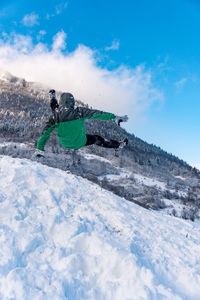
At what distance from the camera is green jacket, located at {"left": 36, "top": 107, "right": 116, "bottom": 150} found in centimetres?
1331

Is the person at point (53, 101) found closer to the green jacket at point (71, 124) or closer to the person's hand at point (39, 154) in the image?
the green jacket at point (71, 124)

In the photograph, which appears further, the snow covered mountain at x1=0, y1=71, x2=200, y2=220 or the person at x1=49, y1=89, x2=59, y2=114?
the snow covered mountain at x1=0, y1=71, x2=200, y2=220

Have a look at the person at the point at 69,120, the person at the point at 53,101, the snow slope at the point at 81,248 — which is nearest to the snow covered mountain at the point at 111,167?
the person at the point at 69,120

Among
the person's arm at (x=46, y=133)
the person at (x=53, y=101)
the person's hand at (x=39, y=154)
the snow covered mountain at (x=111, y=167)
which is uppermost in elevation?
the person at (x=53, y=101)

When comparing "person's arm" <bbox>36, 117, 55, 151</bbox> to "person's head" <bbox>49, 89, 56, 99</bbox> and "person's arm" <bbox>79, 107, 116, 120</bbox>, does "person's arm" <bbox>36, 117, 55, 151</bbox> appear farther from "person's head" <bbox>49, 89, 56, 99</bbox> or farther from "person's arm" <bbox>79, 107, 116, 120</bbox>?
"person's arm" <bbox>79, 107, 116, 120</bbox>

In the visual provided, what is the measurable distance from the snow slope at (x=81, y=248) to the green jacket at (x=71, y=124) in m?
1.38

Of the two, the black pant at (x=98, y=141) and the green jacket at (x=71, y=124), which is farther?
the black pant at (x=98, y=141)

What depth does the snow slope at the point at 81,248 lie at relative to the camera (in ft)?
27.8

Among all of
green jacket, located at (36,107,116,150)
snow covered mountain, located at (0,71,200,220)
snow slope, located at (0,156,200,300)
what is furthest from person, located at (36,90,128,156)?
snow covered mountain, located at (0,71,200,220)

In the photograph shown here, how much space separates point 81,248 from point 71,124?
4.62 meters

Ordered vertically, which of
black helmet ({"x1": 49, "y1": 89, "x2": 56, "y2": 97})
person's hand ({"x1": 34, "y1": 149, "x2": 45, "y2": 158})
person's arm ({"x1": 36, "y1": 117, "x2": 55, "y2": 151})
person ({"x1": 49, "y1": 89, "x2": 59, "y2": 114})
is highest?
black helmet ({"x1": 49, "y1": 89, "x2": 56, "y2": 97})

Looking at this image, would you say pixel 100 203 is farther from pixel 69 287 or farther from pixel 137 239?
pixel 69 287

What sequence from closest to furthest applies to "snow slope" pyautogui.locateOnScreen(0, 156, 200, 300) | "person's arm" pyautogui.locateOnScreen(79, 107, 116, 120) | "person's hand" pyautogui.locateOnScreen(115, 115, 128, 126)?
"snow slope" pyautogui.locateOnScreen(0, 156, 200, 300) < "person's arm" pyautogui.locateOnScreen(79, 107, 116, 120) < "person's hand" pyautogui.locateOnScreen(115, 115, 128, 126)

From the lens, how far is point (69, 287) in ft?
27.6
